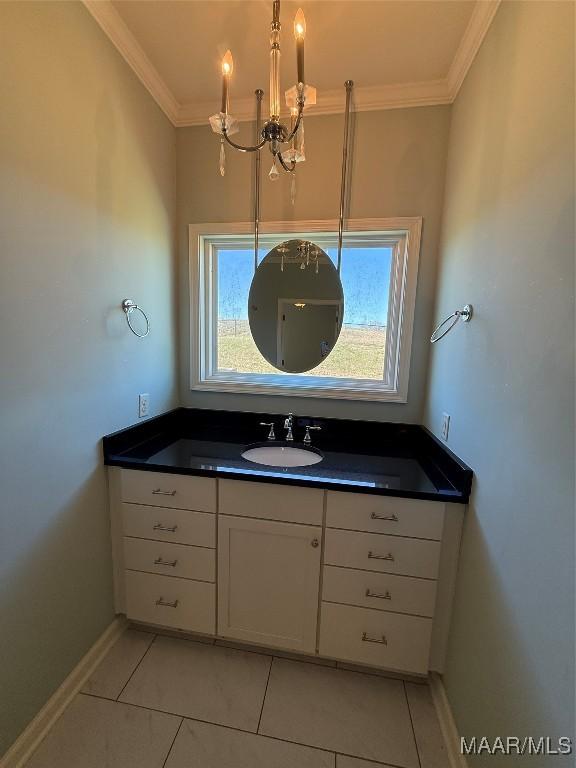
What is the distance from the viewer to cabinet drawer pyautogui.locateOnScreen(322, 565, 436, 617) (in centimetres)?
127

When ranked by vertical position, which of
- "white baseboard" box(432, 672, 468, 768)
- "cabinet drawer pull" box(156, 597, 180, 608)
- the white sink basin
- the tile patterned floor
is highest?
the white sink basin

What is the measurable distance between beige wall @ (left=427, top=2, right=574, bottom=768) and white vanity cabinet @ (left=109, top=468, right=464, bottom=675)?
13 centimetres

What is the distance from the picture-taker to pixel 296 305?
5.78ft

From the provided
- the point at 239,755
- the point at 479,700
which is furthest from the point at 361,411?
the point at 239,755

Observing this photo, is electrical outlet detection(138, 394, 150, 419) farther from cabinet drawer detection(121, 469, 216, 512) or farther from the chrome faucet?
the chrome faucet

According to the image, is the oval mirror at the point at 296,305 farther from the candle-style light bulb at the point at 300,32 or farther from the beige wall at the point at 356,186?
the candle-style light bulb at the point at 300,32

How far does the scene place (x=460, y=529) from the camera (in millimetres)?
1222

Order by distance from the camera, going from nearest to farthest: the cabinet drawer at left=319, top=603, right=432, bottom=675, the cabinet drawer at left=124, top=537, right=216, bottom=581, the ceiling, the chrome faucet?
the ceiling
the cabinet drawer at left=319, top=603, right=432, bottom=675
the cabinet drawer at left=124, top=537, right=216, bottom=581
the chrome faucet

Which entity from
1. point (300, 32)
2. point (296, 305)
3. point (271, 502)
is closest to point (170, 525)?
point (271, 502)

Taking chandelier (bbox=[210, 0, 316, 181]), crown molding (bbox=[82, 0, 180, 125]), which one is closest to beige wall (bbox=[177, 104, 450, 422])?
crown molding (bbox=[82, 0, 180, 125])

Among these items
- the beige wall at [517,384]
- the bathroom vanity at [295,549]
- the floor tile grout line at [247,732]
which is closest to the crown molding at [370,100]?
the beige wall at [517,384]

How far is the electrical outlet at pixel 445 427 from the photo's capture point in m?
1.38

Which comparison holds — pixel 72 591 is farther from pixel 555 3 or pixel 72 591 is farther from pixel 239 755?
pixel 555 3

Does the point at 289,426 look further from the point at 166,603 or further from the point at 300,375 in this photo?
the point at 166,603
